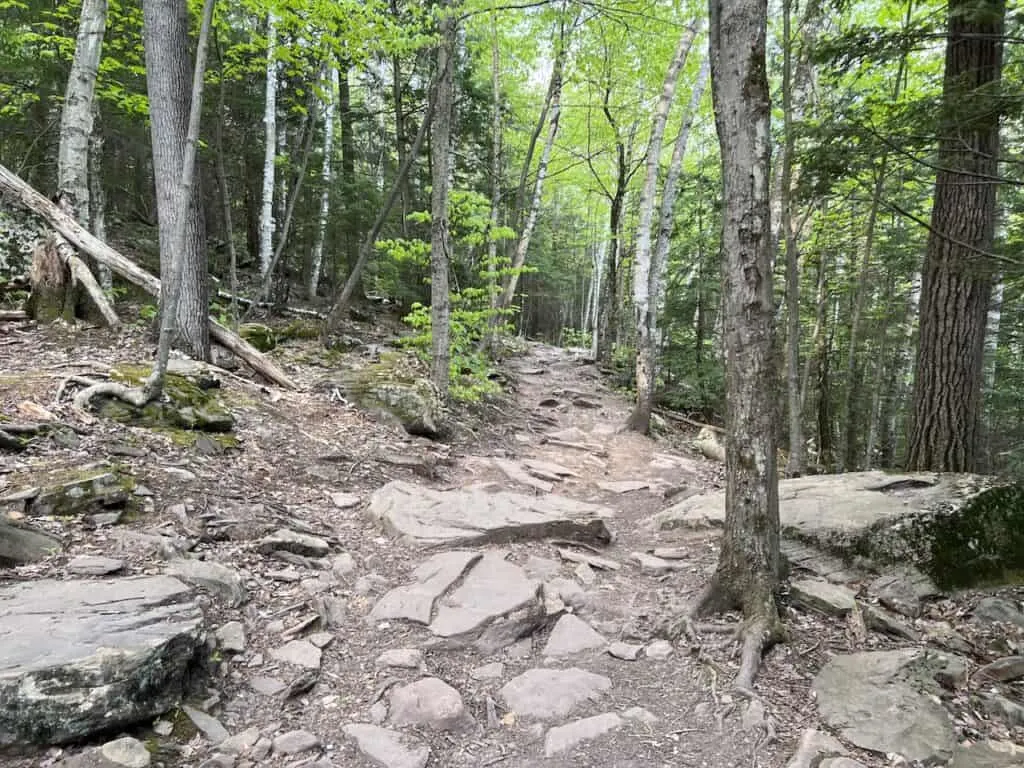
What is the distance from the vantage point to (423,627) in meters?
3.89

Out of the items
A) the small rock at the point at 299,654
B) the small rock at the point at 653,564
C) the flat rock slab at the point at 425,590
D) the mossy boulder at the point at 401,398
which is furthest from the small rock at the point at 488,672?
the mossy boulder at the point at 401,398

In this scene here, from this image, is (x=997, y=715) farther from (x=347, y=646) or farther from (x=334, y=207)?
(x=334, y=207)

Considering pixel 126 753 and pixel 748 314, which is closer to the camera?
pixel 126 753

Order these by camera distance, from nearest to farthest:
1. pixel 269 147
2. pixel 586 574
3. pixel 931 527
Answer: pixel 931 527
pixel 586 574
pixel 269 147

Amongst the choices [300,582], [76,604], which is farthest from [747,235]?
[76,604]

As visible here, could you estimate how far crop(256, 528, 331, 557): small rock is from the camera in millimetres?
4531

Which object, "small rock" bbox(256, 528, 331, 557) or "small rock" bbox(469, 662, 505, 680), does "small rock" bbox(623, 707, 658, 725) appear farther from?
"small rock" bbox(256, 528, 331, 557)

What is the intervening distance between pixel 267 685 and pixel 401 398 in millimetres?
5952

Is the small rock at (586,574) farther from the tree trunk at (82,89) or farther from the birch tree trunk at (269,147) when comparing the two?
the birch tree trunk at (269,147)

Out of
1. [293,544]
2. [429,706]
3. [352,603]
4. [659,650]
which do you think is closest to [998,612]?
[659,650]

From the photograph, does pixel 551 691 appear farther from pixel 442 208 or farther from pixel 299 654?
pixel 442 208

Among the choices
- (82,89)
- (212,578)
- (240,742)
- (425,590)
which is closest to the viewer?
(240,742)

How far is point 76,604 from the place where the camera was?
3064mm

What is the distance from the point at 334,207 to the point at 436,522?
10.5 metres
